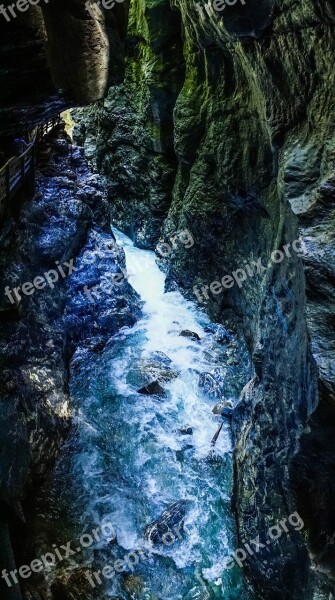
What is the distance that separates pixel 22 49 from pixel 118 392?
→ 8422 mm

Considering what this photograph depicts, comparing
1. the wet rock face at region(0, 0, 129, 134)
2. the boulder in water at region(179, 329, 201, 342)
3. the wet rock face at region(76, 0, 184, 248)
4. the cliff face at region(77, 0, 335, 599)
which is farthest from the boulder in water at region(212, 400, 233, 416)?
the wet rock face at region(76, 0, 184, 248)

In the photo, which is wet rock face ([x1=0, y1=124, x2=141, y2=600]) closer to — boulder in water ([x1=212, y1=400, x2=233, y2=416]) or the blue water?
the blue water

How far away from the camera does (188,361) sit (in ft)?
45.1

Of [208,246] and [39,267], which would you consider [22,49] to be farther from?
[208,246]

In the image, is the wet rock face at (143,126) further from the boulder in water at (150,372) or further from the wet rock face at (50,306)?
the boulder in water at (150,372)

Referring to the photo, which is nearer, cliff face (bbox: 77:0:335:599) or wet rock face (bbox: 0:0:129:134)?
cliff face (bbox: 77:0:335:599)

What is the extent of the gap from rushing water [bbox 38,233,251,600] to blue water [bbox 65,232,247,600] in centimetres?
2

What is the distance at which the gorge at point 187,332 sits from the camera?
6336mm

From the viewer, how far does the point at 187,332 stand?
1502 cm

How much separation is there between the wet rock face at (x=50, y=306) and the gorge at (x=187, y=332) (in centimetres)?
6

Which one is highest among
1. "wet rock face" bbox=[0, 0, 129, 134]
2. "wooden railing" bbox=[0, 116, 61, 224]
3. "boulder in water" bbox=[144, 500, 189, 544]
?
"wet rock face" bbox=[0, 0, 129, 134]

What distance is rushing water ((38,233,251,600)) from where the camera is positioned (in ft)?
25.2

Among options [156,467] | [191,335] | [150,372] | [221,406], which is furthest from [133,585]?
[191,335]

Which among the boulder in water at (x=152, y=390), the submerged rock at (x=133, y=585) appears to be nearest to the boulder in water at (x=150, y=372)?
the boulder in water at (x=152, y=390)
